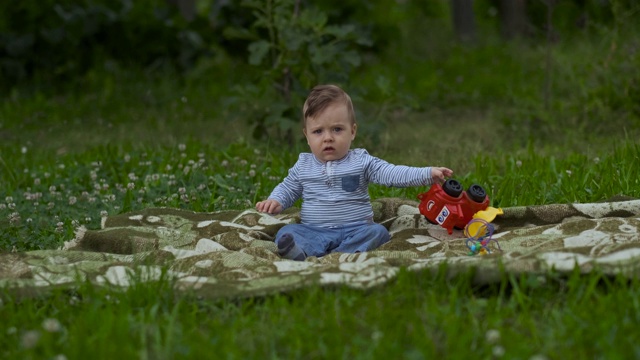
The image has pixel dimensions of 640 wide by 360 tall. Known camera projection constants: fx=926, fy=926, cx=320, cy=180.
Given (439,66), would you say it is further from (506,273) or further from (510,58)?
(506,273)

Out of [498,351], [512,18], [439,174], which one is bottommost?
[498,351]

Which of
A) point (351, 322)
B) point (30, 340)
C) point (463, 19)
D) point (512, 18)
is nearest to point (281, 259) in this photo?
point (351, 322)

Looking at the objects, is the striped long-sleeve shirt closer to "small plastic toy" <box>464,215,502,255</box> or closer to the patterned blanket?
the patterned blanket

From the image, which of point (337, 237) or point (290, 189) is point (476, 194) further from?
point (290, 189)

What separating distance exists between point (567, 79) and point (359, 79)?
2.41m

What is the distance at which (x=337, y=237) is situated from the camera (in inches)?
175

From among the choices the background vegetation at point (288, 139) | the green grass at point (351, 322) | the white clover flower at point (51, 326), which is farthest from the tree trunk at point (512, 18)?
the white clover flower at point (51, 326)

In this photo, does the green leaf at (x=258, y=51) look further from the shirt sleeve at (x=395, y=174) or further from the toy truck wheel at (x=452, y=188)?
the toy truck wheel at (x=452, y=188)

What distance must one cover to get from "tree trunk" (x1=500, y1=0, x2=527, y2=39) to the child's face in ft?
30.2

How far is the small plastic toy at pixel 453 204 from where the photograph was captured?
4273 millimetres

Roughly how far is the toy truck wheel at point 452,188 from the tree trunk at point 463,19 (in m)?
8.98

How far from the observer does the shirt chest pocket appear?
450cm

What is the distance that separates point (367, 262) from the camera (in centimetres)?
349

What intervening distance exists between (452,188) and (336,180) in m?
0.59
